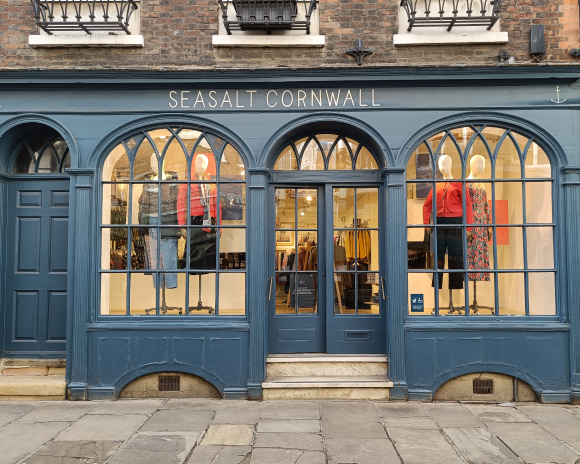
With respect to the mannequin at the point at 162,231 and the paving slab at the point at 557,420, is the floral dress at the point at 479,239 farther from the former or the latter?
the mannequin at the point at 162,231

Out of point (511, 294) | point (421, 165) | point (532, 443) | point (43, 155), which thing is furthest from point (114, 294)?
point (511, 294)

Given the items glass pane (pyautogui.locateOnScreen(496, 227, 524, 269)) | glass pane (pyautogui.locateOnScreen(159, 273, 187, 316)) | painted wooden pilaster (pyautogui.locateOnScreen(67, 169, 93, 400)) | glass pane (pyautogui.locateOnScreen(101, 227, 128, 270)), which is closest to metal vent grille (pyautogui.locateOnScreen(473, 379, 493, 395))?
glass pane (pyautogui.locateOnScreen(496, 227, 524, 269))

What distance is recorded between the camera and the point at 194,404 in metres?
5.48

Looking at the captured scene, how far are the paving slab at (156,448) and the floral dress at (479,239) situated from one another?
400 centimetres

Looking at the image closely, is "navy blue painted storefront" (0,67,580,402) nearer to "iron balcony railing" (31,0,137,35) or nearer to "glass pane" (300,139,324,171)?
"glass pane" (300,139,324,171)

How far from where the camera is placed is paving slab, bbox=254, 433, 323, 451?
4227mm

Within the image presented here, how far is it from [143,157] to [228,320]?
249 cm

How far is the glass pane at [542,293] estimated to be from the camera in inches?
229

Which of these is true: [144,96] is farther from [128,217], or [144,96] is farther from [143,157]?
[128,217]

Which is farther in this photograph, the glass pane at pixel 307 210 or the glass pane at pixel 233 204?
the glass pane at pixel 307 210

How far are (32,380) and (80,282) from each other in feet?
4.74

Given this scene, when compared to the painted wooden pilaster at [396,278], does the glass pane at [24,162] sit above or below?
above

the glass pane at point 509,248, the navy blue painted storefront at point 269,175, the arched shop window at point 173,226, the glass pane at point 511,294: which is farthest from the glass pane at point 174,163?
the glass pane at point 511,294

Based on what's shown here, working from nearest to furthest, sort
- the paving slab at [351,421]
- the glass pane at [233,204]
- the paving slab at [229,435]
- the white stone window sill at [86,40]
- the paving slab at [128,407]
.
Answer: the paving slab at [229,435] → the paving slab at [351,421] → the paving slab at [128,407] → the white stone window sill at [86,40] → the glass pane at [233,204]
